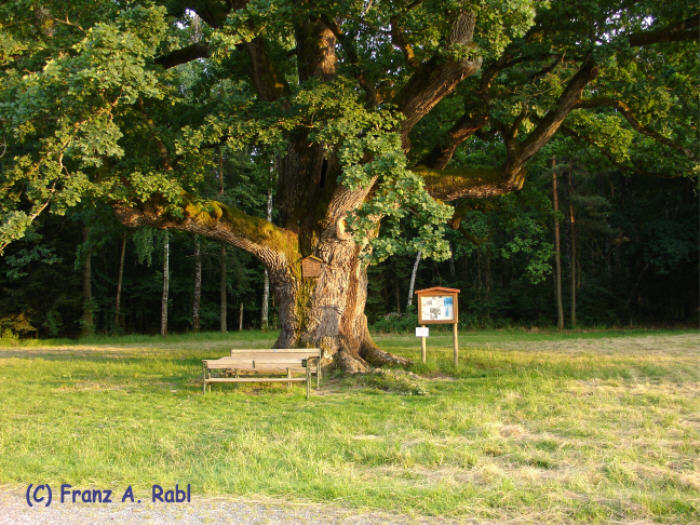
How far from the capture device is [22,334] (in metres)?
28.3

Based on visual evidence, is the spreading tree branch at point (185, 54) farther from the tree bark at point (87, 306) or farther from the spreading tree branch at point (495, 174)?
the tree bark at point (87, 306)

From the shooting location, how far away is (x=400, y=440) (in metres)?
6.31

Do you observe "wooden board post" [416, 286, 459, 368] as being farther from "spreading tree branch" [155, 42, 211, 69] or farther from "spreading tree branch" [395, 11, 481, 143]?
"spreading tree branch" [155, 42, 211, 69]

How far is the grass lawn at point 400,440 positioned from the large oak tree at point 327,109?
2.66 m

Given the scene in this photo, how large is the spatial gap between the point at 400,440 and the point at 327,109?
670cm

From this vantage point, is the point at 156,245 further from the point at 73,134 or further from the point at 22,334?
the point at 73,134

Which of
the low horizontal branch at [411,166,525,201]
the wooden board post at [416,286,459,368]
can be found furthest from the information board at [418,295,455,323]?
the low horizontal branch at [411,166,525,201]

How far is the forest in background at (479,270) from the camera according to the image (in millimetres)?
28125

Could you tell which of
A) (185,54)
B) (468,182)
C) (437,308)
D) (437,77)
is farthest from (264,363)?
(185,54)

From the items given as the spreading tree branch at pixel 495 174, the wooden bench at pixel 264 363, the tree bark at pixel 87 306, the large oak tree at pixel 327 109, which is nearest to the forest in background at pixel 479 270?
the tree bark at pixel 87 306

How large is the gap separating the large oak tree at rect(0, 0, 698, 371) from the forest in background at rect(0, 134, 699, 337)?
11650mm

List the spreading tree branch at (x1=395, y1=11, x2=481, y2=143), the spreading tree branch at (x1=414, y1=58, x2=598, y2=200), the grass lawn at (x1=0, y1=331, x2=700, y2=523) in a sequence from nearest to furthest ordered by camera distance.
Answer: the grass lawn at (x1=0, y1=331, x2=700, y2=523) → the spreading tree branch at (x1=395, y1=11, x2=481, y2=143) → the spreading tree branch at (x1=414, y1=58, x2=598, y2=200)

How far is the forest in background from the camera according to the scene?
28125mm

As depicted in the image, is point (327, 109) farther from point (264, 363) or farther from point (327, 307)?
point (264, 363)
